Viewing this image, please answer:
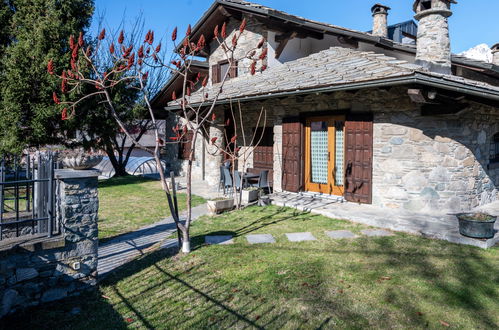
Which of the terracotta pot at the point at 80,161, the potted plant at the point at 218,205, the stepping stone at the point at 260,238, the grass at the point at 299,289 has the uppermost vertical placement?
the terracotta pot at the point at 80,161

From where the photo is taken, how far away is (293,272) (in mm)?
4172

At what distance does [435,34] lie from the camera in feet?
23.1

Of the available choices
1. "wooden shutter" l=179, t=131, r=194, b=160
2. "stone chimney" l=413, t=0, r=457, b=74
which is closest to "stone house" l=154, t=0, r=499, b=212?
"stone chimney" l=413, t=0, r=457, b=74

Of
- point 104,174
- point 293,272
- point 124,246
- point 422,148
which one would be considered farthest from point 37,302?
point 104,174

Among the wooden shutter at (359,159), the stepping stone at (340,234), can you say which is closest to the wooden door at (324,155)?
the wooden shutter at (359,159)

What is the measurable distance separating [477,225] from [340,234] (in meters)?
1.97

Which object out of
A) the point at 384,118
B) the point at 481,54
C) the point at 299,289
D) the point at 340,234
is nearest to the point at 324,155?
the point at 384,118

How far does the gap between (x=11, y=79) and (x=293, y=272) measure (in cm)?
1050

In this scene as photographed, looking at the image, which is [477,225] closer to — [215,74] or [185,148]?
[215,74]

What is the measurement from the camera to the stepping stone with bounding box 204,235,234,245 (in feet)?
17.7

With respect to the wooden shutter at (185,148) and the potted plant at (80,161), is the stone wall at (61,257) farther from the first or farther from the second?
the wooden shutter at (185,148)

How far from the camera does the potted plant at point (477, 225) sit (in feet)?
16.3

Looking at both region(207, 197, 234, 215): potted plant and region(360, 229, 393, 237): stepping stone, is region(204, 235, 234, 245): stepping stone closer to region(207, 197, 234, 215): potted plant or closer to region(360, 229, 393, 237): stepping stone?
region(207, 197, 234, 215): potted plant

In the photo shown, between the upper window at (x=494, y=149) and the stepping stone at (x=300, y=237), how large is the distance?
541 cm
